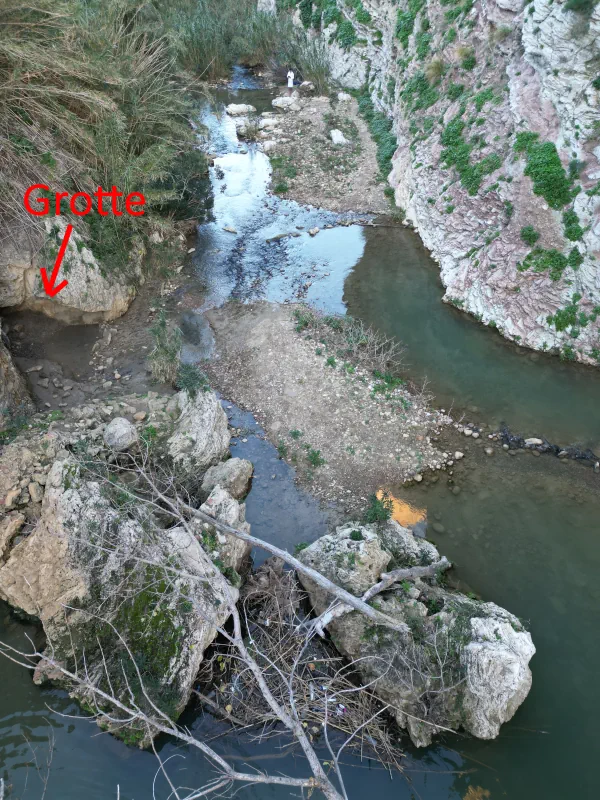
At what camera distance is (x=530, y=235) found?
12.3 metres

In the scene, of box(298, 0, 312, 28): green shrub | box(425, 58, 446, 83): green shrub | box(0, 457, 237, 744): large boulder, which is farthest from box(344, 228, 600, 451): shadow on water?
box(298, 0, 312, 28): green shrub

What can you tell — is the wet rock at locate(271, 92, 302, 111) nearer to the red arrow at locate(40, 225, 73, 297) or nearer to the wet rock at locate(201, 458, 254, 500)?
the red arrow at locate(40, 225, 73, 297)

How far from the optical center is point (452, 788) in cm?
642

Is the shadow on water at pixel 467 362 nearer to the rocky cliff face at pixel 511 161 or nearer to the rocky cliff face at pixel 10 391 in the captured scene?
the rocky cliff face at pixel 511 161

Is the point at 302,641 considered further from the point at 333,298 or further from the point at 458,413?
the point at 333,298

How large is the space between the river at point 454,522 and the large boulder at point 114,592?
687mm

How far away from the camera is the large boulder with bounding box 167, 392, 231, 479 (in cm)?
963

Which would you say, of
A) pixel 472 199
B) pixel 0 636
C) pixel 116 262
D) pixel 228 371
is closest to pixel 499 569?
pixel 228 371

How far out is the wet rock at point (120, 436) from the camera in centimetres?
920

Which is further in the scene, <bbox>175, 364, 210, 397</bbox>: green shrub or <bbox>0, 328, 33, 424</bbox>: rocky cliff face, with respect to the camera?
<bbox>175, 364, 210, 397</bbox>: green shrub

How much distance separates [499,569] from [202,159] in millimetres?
15110

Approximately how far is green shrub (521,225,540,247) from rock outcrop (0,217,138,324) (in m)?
10.1

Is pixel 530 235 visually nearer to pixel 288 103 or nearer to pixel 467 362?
pixel 467 362

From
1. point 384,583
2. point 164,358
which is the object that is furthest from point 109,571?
point 164,358
